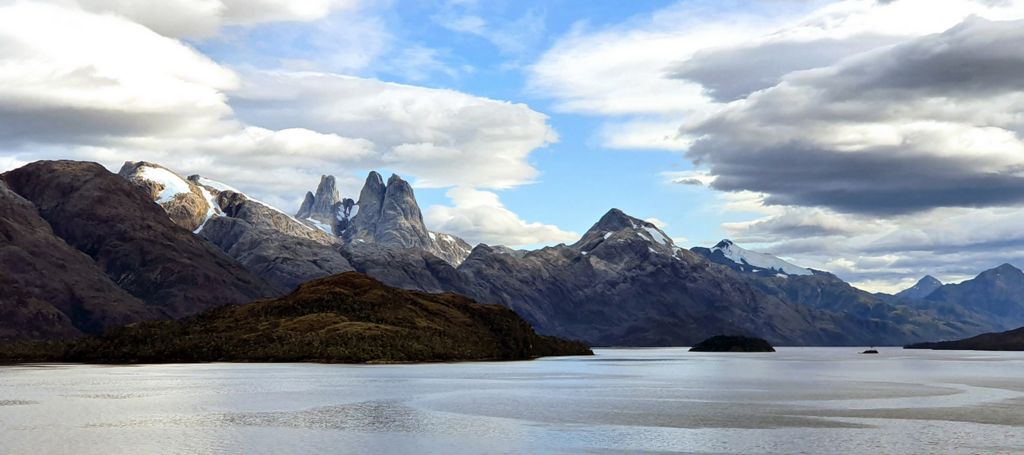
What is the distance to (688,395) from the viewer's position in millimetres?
170250

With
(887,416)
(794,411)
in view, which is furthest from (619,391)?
(887,416)

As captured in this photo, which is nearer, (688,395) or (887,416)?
(887,416)

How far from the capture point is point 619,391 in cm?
18188

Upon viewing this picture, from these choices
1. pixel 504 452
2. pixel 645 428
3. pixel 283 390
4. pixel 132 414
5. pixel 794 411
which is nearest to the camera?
pixel 504 452

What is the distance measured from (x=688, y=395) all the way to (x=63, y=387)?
385 feet

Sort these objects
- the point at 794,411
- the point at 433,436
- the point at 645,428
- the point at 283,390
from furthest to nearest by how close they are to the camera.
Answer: the point at 283,390, the point at 794,411, the point at 645,428, the point at 433,436

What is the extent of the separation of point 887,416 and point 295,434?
74103 millimetres

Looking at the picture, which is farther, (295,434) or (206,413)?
→ (206,413)

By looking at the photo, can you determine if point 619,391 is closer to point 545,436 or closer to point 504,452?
A: point 545,436

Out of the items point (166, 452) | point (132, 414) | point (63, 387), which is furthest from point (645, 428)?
point (63, 387)

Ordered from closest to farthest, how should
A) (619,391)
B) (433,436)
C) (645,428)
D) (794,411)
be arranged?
(433,436) < (645,428) < (794,411) < (619,391)

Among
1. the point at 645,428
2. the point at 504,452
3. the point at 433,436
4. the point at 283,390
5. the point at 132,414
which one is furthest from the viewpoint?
the point at 283,390

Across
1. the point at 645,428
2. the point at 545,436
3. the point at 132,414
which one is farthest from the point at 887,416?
the point at 132,414

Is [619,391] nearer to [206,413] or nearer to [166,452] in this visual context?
[206,413]
